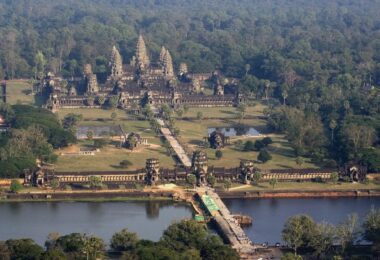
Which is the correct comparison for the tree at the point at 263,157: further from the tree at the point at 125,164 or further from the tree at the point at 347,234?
the tree at the point at 347,234

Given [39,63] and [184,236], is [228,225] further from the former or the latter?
[39,63]

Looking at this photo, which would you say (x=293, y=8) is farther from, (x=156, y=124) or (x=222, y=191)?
(x=222, y=191)

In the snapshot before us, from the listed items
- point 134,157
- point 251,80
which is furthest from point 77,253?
point 251,80

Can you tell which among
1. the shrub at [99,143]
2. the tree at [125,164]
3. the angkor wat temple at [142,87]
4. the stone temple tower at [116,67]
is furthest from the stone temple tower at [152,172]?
the stone temple tower at [116,67]

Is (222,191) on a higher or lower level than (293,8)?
lower

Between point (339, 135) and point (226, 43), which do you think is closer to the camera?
point (339, 135)

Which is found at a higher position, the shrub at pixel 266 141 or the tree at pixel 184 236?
the shrub at pixel 266 141

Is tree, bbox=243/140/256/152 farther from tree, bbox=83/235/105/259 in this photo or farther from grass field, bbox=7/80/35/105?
tree, bbox=83/235/105/259
